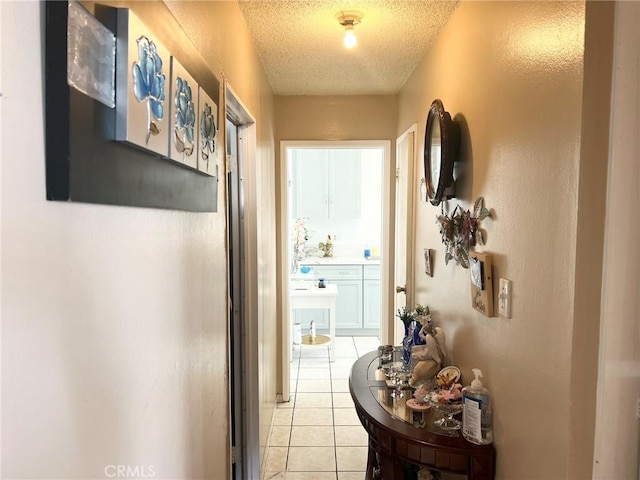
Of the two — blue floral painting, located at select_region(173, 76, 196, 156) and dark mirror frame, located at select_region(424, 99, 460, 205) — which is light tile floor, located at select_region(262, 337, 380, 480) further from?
blue floral painting, located at select_region(173, 76, 196, 156)

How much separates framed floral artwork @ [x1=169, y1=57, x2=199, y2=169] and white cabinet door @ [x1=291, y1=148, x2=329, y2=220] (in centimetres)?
415

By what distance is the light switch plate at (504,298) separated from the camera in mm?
1266

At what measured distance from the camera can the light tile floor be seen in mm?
2484

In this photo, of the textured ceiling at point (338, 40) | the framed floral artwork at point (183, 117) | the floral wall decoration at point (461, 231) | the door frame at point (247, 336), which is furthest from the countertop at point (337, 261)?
the framed floral artwork at point (183, 117)

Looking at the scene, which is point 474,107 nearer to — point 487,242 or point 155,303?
point 487,242

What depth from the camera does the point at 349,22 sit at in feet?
6.27

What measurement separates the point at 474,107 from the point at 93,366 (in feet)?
4.84

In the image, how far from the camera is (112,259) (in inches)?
28.8

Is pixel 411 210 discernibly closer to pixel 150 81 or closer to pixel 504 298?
pixel 504 298

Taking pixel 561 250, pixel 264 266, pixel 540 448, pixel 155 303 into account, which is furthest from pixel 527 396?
pixel 264 266

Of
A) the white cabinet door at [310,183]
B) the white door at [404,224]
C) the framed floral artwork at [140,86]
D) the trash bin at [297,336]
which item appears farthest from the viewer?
the white cabinet door at [310,183]

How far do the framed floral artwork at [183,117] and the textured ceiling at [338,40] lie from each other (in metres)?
0.98

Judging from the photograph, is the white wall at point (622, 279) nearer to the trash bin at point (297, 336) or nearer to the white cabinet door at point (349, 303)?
the trash bin at point (297, 336)

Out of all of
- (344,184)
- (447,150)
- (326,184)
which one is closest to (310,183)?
(326,184)
